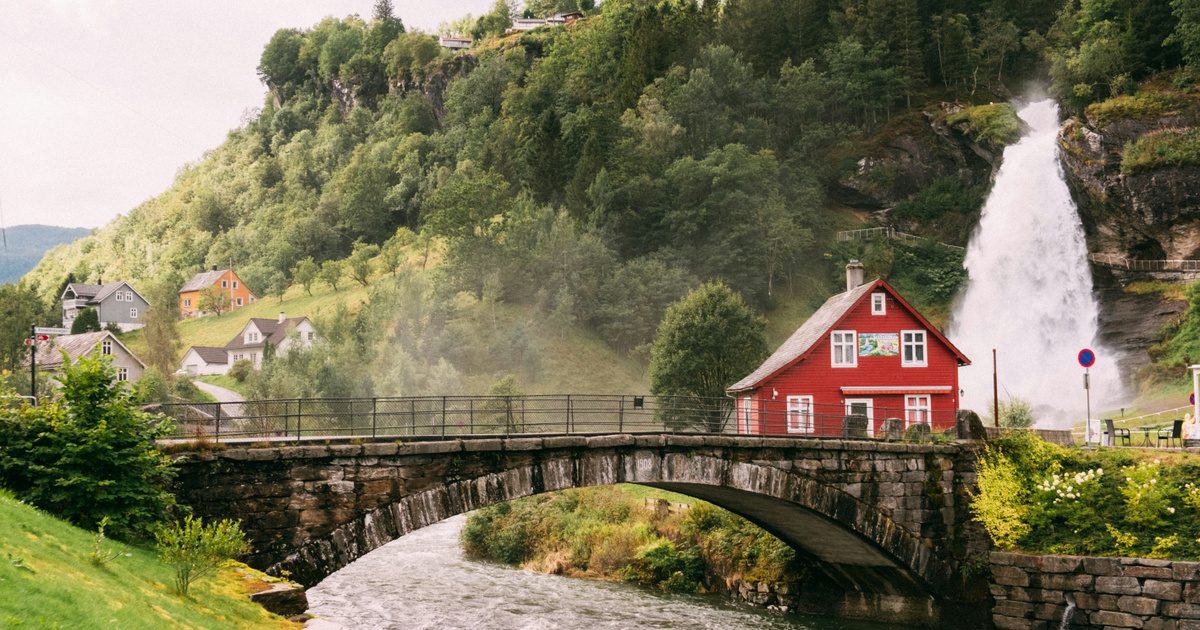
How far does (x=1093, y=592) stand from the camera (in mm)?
26016

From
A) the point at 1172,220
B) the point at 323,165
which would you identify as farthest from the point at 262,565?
the point at 323,165

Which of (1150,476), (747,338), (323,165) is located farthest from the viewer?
(323,165)

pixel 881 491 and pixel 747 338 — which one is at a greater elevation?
pixel 747 338

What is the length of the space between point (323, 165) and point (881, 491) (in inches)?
5012

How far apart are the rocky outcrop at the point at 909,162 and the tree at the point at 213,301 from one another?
203ft

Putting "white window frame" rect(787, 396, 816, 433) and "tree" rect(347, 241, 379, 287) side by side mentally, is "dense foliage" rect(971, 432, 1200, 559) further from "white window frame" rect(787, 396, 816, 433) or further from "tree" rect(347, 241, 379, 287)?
"tree" rect(347, 241, 379, 287)

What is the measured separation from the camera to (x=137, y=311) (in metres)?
111

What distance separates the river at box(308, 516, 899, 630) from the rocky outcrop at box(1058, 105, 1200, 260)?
48.8 metres

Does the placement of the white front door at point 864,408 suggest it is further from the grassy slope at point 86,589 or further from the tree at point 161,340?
the tree at point 161,340

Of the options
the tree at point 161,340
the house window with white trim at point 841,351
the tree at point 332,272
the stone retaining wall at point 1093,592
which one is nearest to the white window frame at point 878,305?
the house window with white trim at point 841,351

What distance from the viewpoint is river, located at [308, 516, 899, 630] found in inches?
1137

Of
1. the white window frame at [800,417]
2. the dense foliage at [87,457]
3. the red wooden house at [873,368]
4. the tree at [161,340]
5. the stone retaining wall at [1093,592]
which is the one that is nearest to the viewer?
the dense foliage at [87,457]

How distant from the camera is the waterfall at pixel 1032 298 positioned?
63406 mm

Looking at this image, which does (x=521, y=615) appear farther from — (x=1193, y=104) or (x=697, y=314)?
(x=1193, y=104)
